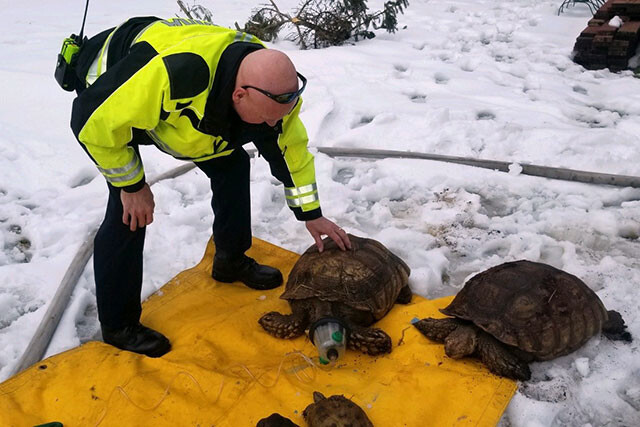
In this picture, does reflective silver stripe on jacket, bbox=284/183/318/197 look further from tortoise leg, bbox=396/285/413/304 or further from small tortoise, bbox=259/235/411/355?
tortoise leg, bbox=396/285/413/304

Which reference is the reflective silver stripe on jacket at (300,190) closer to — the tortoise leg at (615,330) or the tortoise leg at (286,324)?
the tortoise leg at (286,324)

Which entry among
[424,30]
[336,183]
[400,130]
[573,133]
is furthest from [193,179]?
[424,30]

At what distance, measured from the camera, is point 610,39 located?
6102mm

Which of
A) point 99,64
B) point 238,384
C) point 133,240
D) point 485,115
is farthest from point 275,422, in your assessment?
point 485,115

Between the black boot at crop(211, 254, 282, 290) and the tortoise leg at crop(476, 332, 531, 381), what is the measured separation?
4.06 ft

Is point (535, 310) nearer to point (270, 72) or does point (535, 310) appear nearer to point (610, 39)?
point (270, 72)

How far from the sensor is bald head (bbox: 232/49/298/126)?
2074 mm

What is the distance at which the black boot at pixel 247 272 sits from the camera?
318 centimetres

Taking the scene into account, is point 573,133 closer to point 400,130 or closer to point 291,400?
point 400,130

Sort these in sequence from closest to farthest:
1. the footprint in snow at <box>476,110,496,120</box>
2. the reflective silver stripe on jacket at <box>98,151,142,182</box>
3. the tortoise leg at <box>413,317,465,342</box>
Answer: the reflective silver stripe on jacket at <box>98,151,142,182</box> < the tortoise leg at <box>413,317,465,342</box> < the footprint in snow at <box>476,110,496,120</box>

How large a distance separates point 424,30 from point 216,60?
662 cm

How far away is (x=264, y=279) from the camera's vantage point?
3.18 metres

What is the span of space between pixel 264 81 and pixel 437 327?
1.40 metres

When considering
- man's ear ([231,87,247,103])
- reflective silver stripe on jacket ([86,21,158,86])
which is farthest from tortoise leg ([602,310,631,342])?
reflective silver stripe on jacket ([86,21,158,86])
